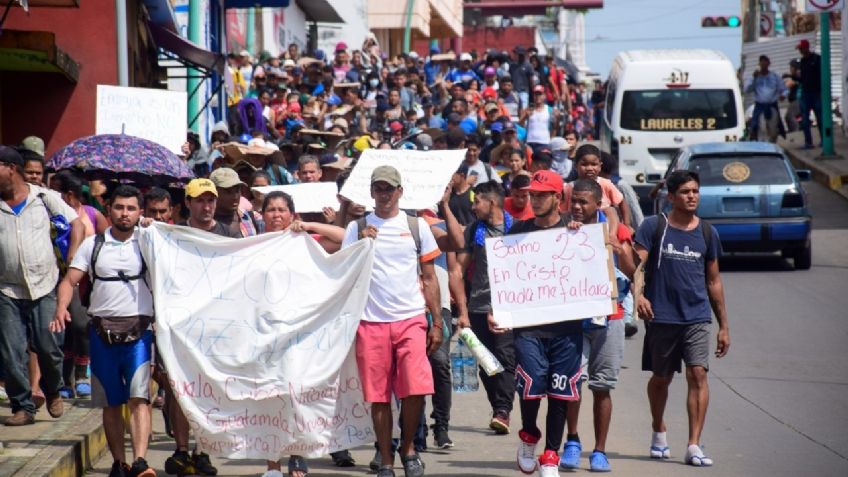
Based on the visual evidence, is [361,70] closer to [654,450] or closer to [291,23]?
[291,23]

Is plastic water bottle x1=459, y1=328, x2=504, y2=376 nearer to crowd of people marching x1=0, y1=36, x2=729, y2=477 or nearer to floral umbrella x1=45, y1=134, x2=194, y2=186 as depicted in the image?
crowd of people marching x1=0, y1=36, x2=729, y2=477

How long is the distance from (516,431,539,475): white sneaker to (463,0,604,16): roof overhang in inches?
2771

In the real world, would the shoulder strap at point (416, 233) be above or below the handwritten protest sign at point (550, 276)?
above

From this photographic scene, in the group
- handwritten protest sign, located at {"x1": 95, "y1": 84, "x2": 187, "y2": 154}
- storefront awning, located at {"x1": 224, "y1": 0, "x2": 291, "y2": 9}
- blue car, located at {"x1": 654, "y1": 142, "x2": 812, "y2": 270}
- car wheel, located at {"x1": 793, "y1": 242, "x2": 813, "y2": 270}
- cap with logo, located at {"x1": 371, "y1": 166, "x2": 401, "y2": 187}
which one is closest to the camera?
cap with logo, located at {"x1": 371, "y1": 166, "x2": 401, "y2": 187}

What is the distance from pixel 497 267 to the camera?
340 inches

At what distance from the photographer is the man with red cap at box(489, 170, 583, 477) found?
837 cm

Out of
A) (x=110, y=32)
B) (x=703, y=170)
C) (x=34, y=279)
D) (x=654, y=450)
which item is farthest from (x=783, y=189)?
(x=34, y=279)

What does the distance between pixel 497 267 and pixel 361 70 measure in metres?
20.9

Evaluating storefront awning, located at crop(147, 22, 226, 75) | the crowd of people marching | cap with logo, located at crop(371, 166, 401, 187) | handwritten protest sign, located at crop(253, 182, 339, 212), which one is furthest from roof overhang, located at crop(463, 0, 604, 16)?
cap with logo, located at crop(371, 166, 401, 187)

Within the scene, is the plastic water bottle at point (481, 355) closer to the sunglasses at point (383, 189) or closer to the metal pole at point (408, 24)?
the sunglasses at point (383, 189)

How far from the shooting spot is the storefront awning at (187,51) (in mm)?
17875

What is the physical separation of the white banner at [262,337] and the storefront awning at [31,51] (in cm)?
560

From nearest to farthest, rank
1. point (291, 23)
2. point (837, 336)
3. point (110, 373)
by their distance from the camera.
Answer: point (110, 373) → point (837, 336) → point (291, 23)

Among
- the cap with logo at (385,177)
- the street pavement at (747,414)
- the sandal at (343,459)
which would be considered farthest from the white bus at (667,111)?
the cap with logo at (385,177)
